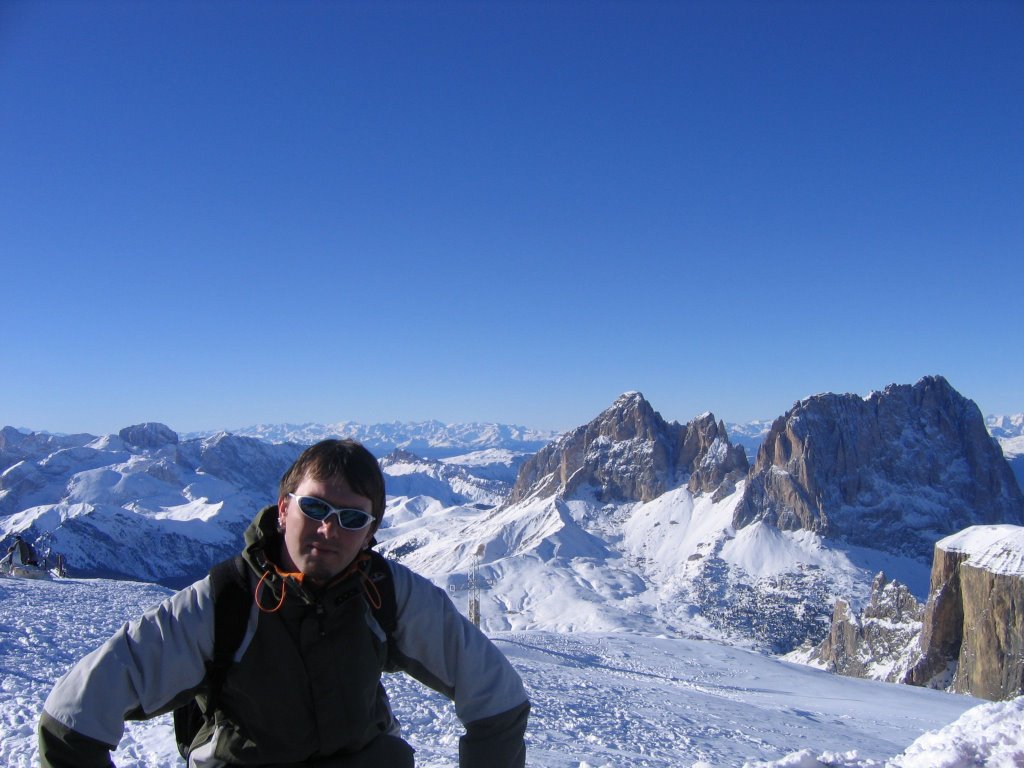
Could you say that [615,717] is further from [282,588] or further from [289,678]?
[282,588]

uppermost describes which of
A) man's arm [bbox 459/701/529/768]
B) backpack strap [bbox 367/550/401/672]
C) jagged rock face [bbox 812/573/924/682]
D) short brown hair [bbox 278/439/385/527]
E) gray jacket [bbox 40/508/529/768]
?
short brown hair [bbox 278/439/385/527]

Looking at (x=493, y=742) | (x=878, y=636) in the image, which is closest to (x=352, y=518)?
(x=493, y=742)

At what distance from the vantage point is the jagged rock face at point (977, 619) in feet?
195

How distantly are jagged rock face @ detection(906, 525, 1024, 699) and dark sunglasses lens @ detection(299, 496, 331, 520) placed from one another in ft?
235

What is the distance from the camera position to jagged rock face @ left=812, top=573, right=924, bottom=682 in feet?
289

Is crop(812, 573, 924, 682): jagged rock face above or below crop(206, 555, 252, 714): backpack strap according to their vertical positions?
below

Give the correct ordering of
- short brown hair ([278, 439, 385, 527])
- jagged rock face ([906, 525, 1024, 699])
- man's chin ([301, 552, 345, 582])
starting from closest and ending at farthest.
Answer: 1. man's chin ([301, 552, 345, 582])
2. short brown hair ([278, 439, 385, 527])
3. jagged rock face ([906, 525, 1024, 699])

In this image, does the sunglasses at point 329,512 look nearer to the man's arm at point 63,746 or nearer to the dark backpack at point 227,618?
the dark backpack at point 227,618

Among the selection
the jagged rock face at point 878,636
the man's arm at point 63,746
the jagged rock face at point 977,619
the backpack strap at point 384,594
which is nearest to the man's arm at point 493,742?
the backpack strap at point 384,594

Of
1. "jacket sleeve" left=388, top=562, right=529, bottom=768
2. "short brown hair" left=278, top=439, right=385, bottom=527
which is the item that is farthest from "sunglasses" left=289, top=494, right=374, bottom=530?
"jacket sleeve" left=388, top=562, right=529, bottom=768

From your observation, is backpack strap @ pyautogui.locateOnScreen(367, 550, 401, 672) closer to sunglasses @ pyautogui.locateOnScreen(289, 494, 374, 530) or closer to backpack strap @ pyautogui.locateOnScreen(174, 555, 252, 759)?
sunglasses @ pyautogui.locateOnScreen(289, 494, 374, 530)

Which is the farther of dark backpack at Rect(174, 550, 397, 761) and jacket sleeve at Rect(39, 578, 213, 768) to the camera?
dark backpack at Rect(174, 550, 397, 761)

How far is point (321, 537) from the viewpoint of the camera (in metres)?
4.28

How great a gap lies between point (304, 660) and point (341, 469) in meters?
1.19
